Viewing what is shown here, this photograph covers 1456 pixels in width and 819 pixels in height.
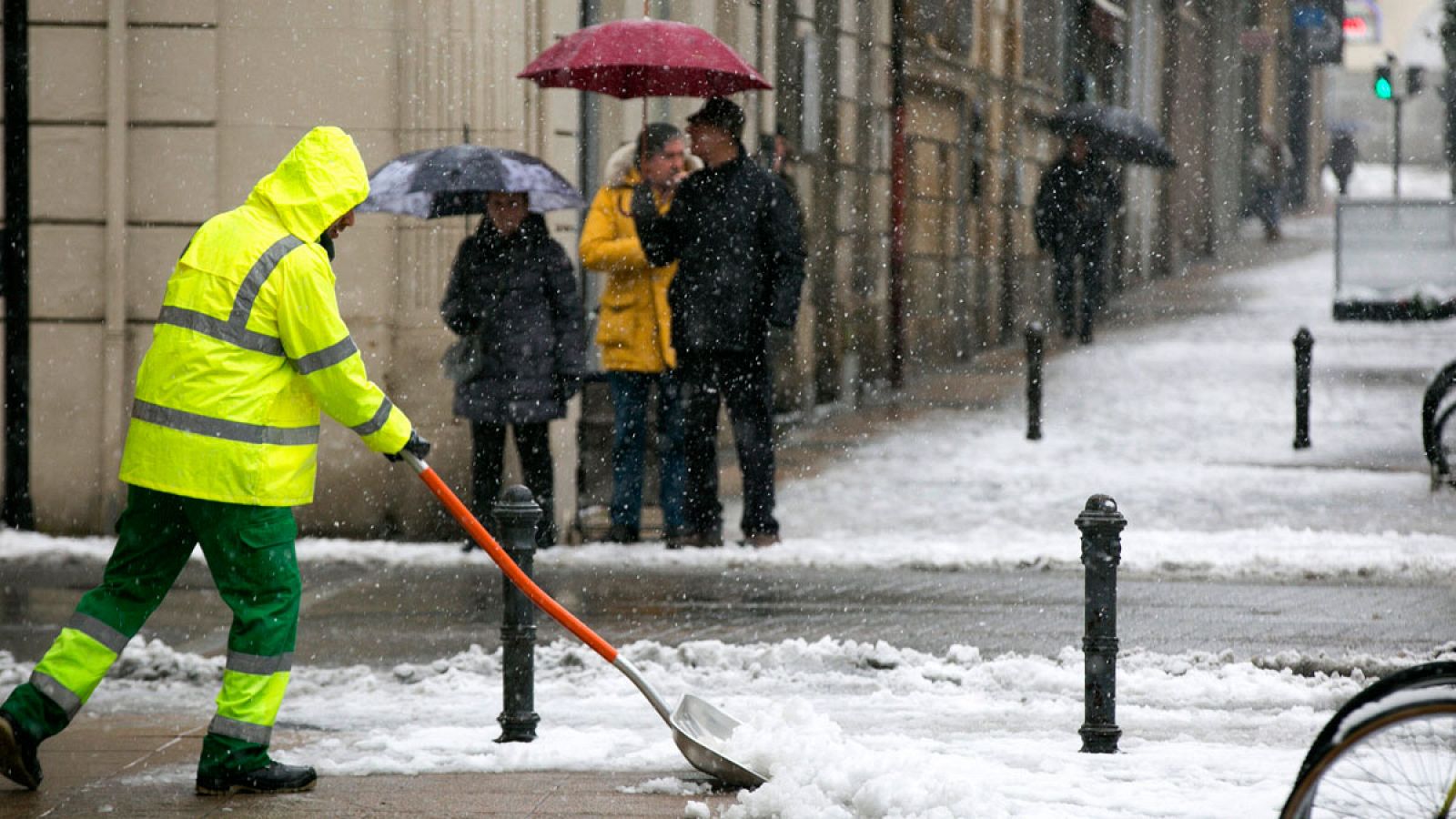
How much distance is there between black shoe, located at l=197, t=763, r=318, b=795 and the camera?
238 inches

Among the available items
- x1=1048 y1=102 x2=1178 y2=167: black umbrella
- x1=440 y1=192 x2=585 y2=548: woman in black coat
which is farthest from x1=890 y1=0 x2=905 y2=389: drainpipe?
x1=440 y1=192 x2=585 y2=548: woman in black coat

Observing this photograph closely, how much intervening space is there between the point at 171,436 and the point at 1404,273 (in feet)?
59.3

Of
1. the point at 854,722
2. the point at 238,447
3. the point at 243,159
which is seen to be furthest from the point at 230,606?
the point at 243,159

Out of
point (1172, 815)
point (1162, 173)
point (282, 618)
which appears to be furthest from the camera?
point (1162, 173)

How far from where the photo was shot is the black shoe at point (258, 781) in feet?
19.9

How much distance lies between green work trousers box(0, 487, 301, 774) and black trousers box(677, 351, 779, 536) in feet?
16.1

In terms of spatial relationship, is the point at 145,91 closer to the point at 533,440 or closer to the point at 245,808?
the point at 533,440

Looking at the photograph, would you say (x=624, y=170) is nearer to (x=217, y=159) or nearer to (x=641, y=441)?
(x=641, y=441)

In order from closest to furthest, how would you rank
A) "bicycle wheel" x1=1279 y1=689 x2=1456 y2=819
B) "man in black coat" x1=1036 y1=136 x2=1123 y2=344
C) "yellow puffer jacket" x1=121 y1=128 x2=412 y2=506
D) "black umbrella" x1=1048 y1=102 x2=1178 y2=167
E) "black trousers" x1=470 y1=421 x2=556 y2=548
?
1. "bicycle wheel" x1=1279 y1=689 x2=1456 y2=819
2. "yellow puffer jacket" x1=121 y1=128 x2=412 y2=506
3. "black trousers" x1=470 y1=421 x2=556 y2=548
4. "man in black coat" x1=1036 y1=136 x2=1123 y2=344
5. "black umbrella" x1=1048 y1=102 x2=1178 y2=167

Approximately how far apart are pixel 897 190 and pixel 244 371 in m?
14.6

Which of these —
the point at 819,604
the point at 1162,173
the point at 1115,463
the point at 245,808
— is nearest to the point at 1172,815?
the point at 245,808

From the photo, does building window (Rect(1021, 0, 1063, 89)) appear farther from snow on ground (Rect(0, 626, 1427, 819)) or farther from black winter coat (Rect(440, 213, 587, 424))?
snow on ground (Rect(0, 626, 1427, 819))

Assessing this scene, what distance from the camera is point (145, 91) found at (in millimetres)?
11430

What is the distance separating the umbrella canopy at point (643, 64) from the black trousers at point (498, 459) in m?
1.79
